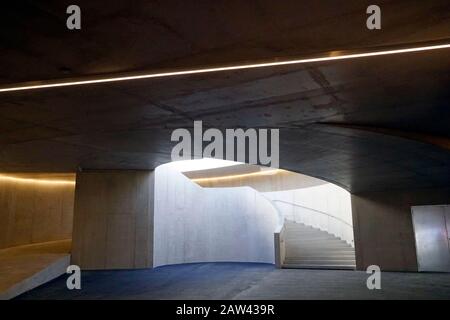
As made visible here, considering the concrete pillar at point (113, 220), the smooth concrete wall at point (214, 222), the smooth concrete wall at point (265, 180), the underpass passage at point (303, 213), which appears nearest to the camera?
the concrete pillar at point (113, 220)

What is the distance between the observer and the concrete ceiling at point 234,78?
3.26 metres

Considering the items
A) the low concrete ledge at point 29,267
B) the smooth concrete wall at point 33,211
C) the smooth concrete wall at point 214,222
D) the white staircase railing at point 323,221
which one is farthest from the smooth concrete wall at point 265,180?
the low concrete ledge at point 29,267

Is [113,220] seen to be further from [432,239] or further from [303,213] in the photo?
[432,239]

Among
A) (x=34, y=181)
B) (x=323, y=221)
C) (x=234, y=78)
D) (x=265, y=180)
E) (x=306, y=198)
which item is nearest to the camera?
(x=234, y=78)

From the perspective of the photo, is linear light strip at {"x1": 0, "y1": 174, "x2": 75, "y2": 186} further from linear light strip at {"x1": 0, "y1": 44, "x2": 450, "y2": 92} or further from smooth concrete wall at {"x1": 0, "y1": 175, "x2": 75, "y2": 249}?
Answer: linear light strip at {"x1": 0, "y1": 44, "x2": 450, "y2": 92}

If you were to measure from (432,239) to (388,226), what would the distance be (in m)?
2.53

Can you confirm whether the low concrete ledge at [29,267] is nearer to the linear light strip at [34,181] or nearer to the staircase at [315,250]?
the linear light strip at [34,181]

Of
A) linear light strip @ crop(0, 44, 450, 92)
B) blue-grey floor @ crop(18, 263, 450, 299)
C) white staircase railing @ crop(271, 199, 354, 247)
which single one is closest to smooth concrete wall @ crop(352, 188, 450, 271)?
blue-grey floor @ crop(18, 263, 450, 299)

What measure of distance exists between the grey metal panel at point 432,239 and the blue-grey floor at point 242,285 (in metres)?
2.52

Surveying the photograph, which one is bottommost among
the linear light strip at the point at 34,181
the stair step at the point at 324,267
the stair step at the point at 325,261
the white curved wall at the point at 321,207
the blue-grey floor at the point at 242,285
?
the blue-grey floor at the point at 242,285

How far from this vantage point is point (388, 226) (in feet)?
43.9

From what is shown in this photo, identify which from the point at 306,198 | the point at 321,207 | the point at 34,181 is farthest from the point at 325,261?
the point at 34,181

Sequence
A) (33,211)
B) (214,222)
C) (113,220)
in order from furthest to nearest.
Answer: (214,222)
(33,211)
(113,220)

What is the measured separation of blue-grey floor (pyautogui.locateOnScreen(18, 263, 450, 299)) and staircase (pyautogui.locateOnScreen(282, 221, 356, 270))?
60.8 inches
